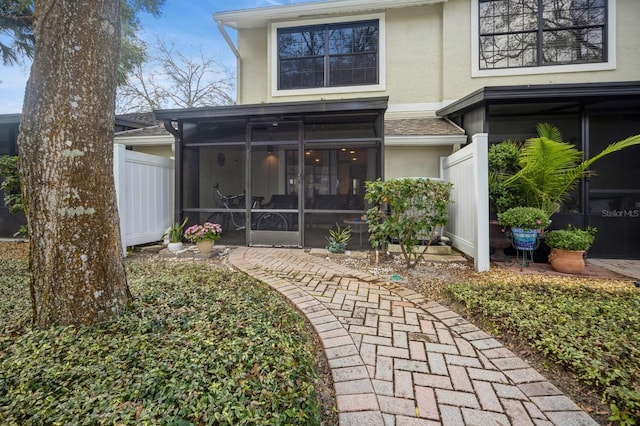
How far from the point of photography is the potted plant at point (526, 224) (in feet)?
13.7

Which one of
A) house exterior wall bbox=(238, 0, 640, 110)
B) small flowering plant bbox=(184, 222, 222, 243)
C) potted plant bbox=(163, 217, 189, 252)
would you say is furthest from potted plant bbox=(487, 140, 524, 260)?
potted plant bbox=(163, 217, 189, 252)

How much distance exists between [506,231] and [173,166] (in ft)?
22.8

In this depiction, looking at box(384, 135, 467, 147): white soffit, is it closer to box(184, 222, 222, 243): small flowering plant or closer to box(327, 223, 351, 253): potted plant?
box(327, 223, 351, 253): potted plant

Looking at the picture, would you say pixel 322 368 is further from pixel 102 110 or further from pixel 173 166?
pixel 173 166

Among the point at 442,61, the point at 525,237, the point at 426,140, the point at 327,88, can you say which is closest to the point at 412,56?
the point at 442,61

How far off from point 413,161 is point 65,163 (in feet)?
20.3

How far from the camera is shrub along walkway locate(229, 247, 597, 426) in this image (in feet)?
5.37

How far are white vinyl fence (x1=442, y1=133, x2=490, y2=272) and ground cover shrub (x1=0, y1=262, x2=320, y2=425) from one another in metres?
3.13

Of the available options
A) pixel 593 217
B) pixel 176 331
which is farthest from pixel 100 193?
pixel 593 217

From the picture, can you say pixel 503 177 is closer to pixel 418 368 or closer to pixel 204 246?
pixel 418 368

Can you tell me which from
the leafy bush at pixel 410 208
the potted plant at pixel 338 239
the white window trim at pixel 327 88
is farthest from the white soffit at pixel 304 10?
the potted plant at pixel 338 239

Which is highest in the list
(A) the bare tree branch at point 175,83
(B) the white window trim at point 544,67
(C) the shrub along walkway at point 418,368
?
(A) the bare tree branch at point 175,83

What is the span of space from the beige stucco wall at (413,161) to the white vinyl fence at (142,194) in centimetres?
505

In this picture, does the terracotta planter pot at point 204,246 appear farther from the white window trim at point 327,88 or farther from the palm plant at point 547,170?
the palm plant at point 547,170
